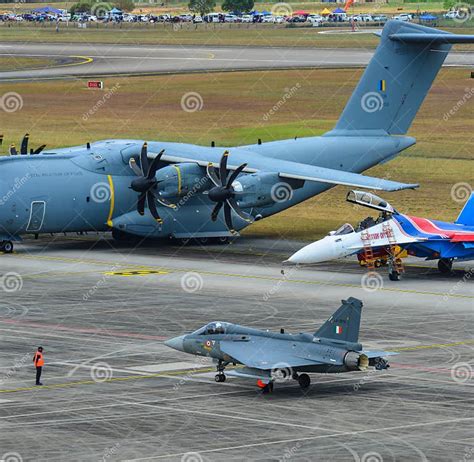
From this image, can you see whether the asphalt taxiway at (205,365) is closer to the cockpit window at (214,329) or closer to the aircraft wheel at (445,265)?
the aircraft wheel at (445,265)

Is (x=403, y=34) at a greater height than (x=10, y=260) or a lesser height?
greater

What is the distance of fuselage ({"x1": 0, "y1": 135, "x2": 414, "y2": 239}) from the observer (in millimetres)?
63000

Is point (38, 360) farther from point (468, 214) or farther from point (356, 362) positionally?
point (468, 214)

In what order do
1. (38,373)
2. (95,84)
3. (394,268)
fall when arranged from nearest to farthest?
1. (38,373)
2. (394,268)
3. (95,84)

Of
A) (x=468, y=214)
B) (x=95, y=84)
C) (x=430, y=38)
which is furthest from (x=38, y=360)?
(x=95, y=84)

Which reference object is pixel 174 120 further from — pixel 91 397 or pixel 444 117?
pixel 91 397

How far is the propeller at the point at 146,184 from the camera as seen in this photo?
6375 cm

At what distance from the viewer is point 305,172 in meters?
63.4

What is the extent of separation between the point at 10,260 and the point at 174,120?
54.7 metres

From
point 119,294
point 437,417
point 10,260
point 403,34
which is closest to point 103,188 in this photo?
point 10,260

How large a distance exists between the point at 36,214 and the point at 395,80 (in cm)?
2021

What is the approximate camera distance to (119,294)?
5438cm

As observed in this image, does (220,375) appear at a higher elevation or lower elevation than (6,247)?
lower

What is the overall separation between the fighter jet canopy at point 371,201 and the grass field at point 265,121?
1092 cm
